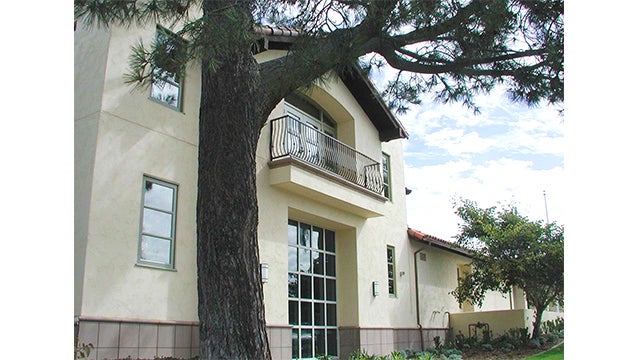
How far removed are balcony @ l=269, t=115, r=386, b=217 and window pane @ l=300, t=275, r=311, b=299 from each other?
1964mm

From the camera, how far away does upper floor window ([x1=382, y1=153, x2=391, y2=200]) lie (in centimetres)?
1838

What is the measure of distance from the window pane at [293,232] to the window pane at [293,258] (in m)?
0.16

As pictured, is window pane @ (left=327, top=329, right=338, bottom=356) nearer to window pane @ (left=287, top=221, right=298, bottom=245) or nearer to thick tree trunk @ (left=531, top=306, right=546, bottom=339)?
window pane @ (left=287, top=221, right=298, bottom=245)

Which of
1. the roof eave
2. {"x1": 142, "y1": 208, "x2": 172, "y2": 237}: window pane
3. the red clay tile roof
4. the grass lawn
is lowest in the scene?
the grass lawn

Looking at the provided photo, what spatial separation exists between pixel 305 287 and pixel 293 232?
54.7 inches

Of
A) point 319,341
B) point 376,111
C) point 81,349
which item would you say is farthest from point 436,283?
point 81,349

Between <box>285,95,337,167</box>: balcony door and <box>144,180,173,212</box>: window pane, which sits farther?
<box>285,95,337,167</box>: balcony door

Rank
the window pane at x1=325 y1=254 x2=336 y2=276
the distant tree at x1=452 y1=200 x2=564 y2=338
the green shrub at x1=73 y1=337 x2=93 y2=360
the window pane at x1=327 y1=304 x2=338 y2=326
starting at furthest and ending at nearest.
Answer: the distant tree at x1=452 y1=200 x2=564 y2=338 < the window pane at x1=325 y1=254 x2=336 y2=276 < the window pane at x1=327 y1=304 x2=338 y2=326 < the green shrub at x1=73 y1=337 x2=93 y2=360

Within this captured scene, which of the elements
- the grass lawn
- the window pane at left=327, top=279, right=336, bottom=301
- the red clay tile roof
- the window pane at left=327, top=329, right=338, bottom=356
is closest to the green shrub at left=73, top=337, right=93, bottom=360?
the window pane at left=327, top=329, right=338, bottom=356

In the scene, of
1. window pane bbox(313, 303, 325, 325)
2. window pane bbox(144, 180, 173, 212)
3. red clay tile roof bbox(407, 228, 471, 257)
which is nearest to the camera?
window pane bbox(144, 180, 173, 212)

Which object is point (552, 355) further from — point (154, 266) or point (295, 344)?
point (154, 266)

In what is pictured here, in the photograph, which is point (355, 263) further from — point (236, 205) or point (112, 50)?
point (236, 205)
